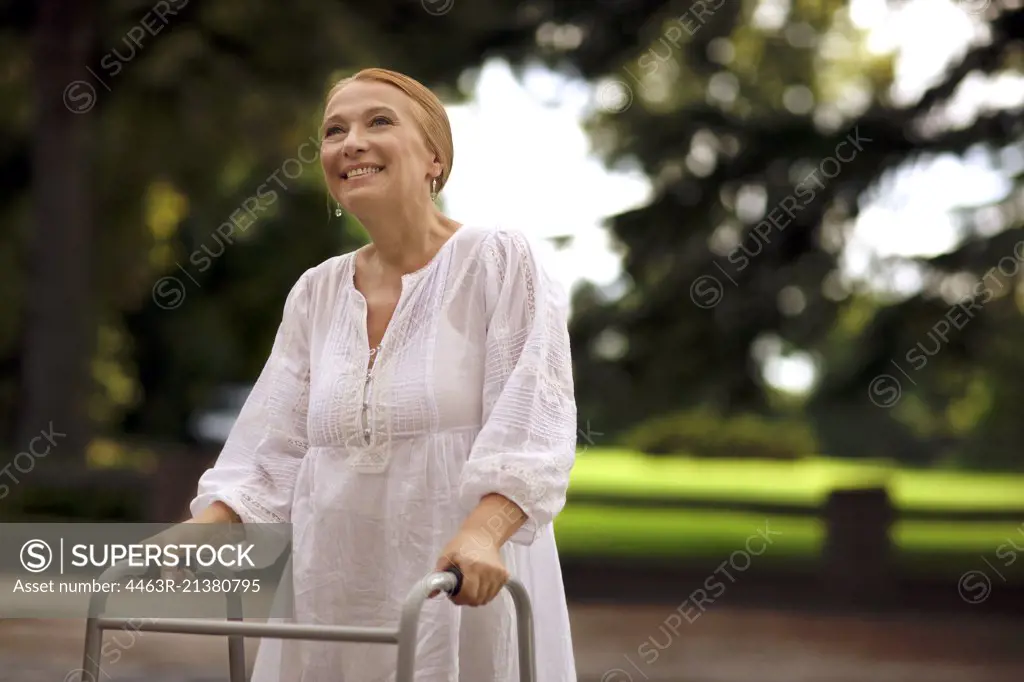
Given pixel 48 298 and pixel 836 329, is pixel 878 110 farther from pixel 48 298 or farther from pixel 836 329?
pixel 48 298

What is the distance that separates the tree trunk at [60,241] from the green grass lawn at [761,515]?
568 centimetres

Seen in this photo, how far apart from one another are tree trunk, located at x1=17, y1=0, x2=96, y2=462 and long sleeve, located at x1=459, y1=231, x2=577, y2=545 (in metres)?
13.4

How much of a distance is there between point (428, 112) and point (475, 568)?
913 millimetres

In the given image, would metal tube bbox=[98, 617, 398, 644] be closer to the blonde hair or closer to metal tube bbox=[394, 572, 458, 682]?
metal tube bbox=[394, 572, 458, 682]

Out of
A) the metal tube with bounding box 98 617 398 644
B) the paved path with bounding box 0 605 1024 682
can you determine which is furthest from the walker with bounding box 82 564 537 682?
the paved path with bounding box 0 605 1024 682

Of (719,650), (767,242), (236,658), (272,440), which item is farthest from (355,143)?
(767,242)

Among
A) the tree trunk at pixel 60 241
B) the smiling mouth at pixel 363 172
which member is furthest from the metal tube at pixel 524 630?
the tree trunk at pixel 60 241

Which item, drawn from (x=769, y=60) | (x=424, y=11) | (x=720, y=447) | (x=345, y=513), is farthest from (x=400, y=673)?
(x=720, y=447)

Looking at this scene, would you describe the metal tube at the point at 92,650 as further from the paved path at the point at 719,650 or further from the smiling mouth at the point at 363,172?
the paved path at the point at 719,650

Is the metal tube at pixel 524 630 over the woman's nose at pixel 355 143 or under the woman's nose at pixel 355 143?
under

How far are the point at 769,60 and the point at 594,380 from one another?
816 cm

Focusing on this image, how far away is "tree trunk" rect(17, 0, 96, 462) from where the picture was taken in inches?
606

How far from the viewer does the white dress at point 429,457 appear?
2.55 metres

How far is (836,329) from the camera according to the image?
13039 mm
